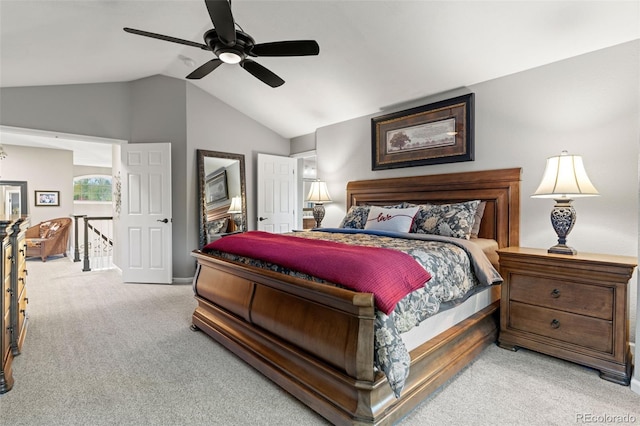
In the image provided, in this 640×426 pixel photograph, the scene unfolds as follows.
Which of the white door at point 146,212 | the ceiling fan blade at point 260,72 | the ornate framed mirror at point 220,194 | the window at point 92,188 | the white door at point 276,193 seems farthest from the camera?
the window at point 92,188

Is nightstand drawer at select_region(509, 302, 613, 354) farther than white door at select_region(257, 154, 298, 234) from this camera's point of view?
No

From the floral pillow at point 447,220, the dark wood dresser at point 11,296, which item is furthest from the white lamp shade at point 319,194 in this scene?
the dark wood dresser at point 11,296

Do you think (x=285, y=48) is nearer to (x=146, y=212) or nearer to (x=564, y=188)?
(x=564, y=188)

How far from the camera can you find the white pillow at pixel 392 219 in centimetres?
318

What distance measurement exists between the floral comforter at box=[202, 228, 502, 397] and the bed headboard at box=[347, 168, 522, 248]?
33.4 inches

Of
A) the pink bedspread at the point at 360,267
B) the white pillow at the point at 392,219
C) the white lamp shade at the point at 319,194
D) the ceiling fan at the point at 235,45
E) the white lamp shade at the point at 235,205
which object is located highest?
the ceiling fan at the point at 235,45

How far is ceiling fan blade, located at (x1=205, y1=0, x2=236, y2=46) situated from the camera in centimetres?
179

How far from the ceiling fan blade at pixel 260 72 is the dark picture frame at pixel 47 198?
7.62 metres

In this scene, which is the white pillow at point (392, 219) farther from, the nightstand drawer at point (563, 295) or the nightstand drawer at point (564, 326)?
the nightstand drawer at point (564, 326)

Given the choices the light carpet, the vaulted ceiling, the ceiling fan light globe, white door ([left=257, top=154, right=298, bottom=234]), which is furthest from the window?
the ceiling fan light globe

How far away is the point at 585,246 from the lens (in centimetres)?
269

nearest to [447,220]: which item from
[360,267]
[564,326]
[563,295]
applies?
[563,295]

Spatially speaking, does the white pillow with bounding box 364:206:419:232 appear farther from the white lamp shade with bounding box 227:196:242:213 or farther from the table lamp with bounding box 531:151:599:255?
the white lamp shade with bounding box 227:196:242:213

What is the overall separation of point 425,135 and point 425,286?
2.47m
